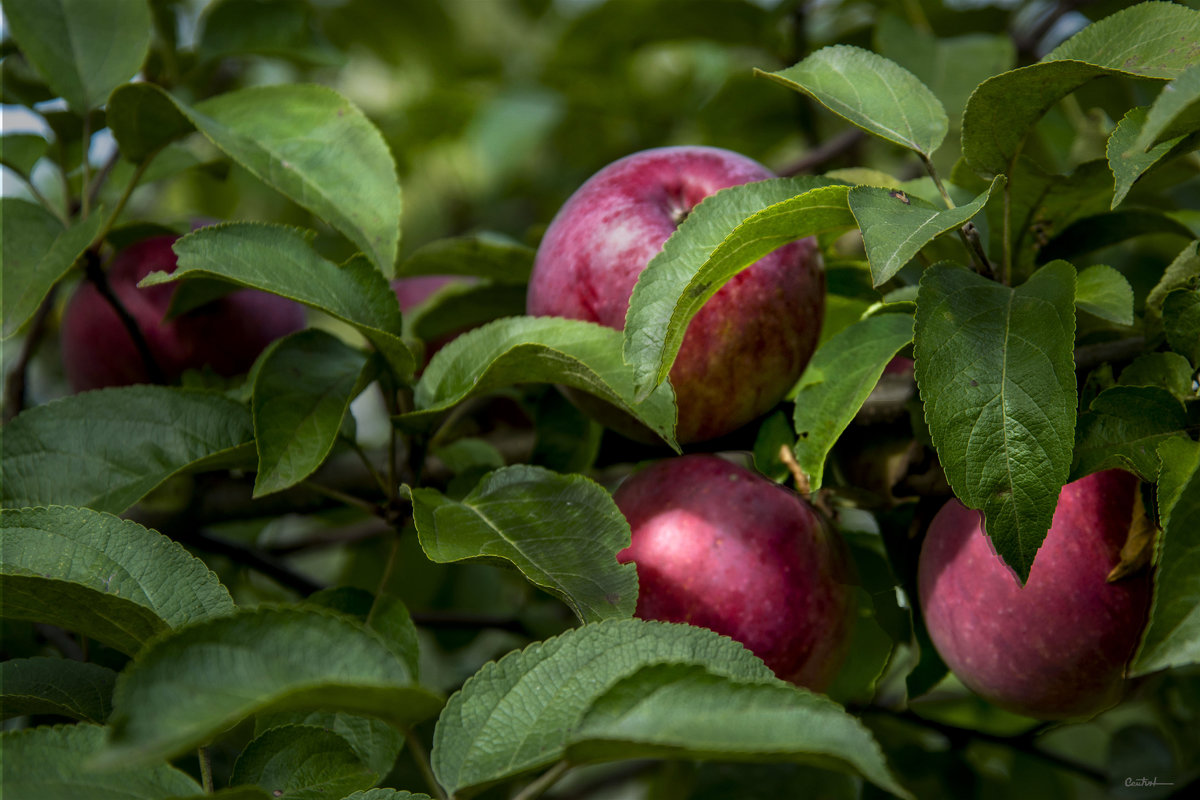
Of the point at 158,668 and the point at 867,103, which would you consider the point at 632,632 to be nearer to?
the point at 158,668

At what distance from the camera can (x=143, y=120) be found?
2.38 feet

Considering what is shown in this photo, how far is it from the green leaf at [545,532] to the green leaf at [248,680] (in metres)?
0.13

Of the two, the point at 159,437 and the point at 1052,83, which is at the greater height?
the point at 1052,83

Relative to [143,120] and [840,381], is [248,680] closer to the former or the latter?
[840,381]

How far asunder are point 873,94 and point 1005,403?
8.7 inches

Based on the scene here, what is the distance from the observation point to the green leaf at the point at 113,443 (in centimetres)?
61

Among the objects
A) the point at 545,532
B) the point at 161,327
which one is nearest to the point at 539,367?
the point at 545,532

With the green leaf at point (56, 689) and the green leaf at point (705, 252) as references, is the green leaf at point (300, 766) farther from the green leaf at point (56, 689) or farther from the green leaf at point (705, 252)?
the green leaf at point (705, 252)

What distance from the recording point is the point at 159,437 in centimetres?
63

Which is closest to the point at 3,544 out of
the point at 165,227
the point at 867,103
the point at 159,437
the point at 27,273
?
the point at 159,437

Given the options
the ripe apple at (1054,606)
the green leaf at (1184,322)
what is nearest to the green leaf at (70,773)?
the ripe apple at (1054,606)

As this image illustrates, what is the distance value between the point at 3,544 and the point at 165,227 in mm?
432

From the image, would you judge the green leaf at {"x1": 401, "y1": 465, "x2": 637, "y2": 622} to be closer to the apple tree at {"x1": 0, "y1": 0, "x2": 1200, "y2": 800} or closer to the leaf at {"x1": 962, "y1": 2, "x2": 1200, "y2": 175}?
the apple tree at {"x1": 0, "y1": 0, "x2": 1200, "y2": 800}

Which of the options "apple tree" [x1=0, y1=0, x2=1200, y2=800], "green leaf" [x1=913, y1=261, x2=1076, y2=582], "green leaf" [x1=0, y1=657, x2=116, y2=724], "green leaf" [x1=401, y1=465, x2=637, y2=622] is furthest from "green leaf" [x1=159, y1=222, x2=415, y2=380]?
"green leaf" [x1=913, y1=261, x2=1076, y2=582]
